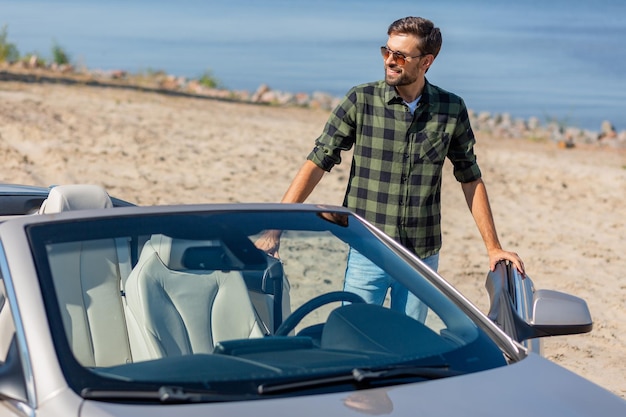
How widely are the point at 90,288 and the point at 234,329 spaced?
1.61ft

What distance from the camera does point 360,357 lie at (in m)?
3.07

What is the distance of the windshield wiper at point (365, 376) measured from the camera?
9.20 ft

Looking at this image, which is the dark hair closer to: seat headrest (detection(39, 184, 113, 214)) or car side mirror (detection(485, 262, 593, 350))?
car side mirror (detection(485, 262, 593, 350))

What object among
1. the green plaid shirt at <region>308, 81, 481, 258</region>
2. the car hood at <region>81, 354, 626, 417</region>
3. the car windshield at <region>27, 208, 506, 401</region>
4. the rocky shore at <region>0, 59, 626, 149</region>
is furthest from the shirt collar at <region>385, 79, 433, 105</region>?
the rocky shore at <region>0, 59, 626, 149</region>

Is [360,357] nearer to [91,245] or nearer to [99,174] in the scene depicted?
[91,245]

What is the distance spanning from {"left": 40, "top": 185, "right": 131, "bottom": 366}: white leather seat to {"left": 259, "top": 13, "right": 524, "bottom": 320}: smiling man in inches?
48.0

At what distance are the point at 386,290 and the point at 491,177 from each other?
29.6ft

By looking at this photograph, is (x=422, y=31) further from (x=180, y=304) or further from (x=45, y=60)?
(x=45, y=60)

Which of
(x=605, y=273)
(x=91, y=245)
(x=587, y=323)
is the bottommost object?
(x=605, y=273)

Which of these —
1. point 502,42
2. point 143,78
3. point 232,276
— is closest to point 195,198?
point 232,276

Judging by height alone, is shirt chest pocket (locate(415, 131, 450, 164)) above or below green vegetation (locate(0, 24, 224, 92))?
above

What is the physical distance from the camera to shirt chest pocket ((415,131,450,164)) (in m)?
4.80

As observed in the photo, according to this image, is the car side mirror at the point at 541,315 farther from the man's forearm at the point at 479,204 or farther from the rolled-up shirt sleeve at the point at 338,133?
the rolled-up shirt sleeve at the point at 338,133

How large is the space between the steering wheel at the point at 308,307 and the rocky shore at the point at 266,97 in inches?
480
